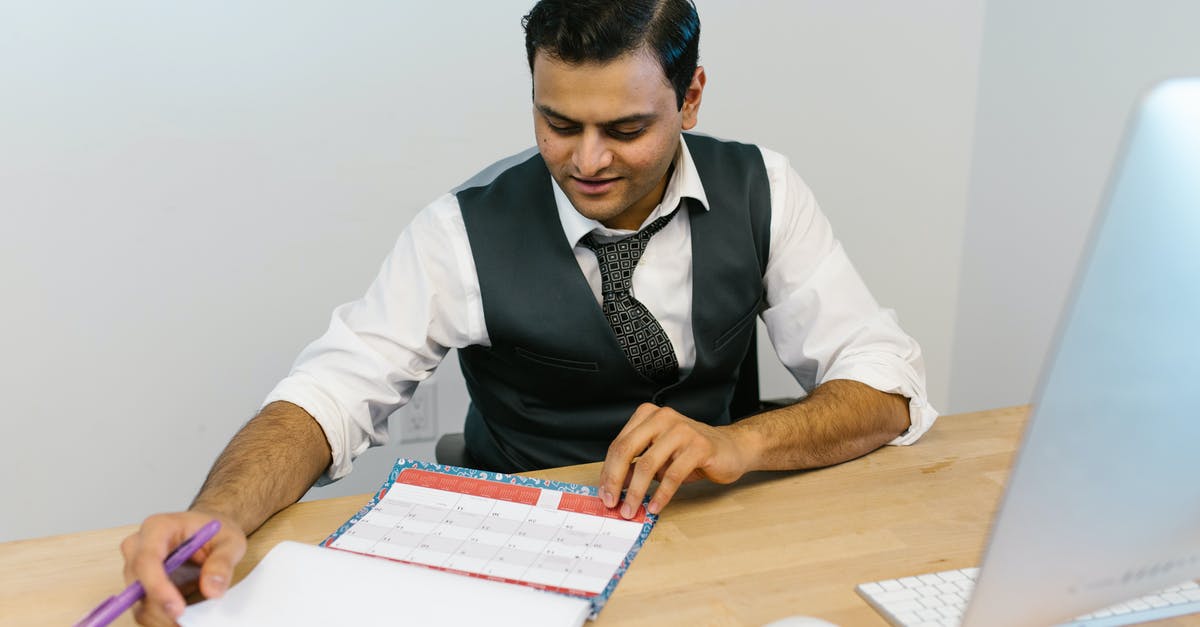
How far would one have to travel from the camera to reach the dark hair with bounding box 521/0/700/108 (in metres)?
1.30

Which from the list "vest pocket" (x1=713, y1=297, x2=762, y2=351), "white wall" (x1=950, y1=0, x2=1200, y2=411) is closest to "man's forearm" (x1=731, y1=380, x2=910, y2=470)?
"vest pocket" (x1=713, y1=297, x2=762, y2=351)

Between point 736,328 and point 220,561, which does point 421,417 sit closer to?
point 736,328

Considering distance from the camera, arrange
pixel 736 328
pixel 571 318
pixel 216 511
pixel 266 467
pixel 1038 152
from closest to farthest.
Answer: pixel 216 511 < pixel 266 467 < pixel 571 318 < pixel 736 328 < pixel 1038 152

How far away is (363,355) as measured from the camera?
4.45ft

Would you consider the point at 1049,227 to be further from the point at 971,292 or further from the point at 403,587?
the point at 403,587

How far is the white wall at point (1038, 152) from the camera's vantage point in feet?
6.69

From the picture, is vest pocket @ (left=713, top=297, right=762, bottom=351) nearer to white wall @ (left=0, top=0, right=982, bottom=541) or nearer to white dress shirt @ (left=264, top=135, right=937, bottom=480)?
white dress shirt @ (left=264, top=135, right=937, bottom=480)

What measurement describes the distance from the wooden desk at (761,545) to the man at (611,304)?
5cm

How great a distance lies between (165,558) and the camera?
86 cm

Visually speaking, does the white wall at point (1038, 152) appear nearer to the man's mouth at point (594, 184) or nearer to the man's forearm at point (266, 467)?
the man's mouth at point (594, 184)

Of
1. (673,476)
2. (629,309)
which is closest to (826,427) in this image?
(673,476)

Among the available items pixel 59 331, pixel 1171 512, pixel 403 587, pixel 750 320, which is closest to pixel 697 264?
pixel 750 320

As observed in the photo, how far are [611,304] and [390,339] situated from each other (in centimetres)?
31

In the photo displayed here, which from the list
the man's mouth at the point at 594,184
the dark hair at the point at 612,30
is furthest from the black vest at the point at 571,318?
the dark hair at the point at 612,30
